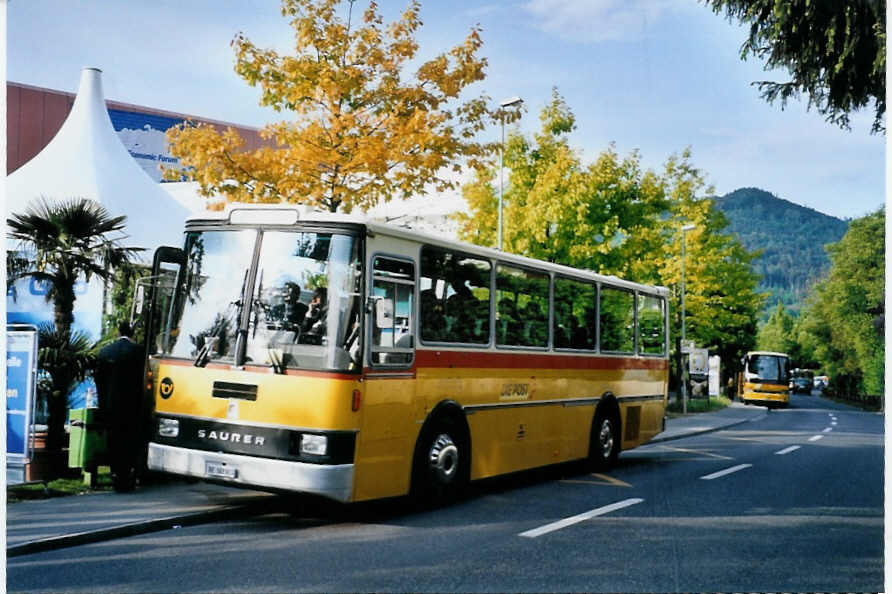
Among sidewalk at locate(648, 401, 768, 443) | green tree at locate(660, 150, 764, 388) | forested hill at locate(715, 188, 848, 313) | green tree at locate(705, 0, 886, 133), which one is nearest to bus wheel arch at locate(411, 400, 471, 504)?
forested hill at locate(715, 188, 848, 313)

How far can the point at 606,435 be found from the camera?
13.3 m

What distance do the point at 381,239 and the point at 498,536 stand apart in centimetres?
266

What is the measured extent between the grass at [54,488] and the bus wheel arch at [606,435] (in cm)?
611

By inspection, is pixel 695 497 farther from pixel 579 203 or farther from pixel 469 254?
pixel 579 203

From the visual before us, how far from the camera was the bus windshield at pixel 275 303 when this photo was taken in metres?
7.99

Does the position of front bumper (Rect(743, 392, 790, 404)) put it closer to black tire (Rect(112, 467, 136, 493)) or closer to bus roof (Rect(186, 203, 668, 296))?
bus roof (Rect(186, 203, 668, 296))

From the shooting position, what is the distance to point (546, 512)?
30.5 ft

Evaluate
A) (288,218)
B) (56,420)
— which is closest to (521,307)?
(288,218)

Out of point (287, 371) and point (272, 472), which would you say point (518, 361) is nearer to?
point (287, 371)

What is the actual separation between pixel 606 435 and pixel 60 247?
7.34 m

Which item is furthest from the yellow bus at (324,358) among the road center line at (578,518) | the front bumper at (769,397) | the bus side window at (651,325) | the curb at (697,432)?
the front bumper at (769,397)

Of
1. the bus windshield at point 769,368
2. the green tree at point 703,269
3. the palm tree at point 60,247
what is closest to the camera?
the palm tree at point 60,247

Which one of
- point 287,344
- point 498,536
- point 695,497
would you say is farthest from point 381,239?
point 695,497

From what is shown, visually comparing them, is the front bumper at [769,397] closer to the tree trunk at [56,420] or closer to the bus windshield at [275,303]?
the tree trunk at [56,420]
